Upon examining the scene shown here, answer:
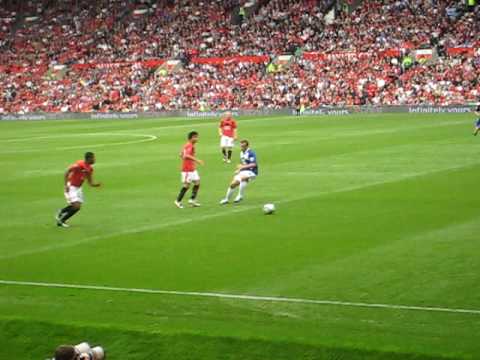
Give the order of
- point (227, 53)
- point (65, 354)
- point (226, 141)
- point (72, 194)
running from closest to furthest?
point (65, 354) → point (72, 194) → point (226, 141) → point (227, 53)

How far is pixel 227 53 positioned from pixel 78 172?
2515 inches

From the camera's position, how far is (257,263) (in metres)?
17.7

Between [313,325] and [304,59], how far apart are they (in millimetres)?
67512

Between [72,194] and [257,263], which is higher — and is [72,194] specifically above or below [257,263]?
above

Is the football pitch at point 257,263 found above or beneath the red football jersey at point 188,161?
beneath

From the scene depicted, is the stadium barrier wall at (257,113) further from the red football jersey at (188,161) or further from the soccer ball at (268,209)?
the soccer ball at (268,209)

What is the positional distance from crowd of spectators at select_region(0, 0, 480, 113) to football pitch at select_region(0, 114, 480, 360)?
36280 millimetres

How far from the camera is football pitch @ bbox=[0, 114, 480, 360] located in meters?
12.5

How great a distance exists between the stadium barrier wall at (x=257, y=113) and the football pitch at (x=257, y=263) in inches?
1189

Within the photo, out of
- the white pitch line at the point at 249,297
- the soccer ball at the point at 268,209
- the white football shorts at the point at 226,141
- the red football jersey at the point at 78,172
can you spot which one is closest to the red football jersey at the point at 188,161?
the soccer ball at the point at 268,209

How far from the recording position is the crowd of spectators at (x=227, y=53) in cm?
7269

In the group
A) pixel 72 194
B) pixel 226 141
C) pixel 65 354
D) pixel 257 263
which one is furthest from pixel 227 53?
pixel 65 354

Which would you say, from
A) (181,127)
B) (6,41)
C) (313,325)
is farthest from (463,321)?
(6,41)

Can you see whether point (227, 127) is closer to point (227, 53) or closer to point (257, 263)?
point (257, 263)
